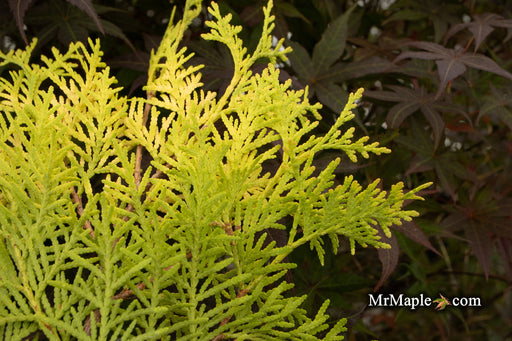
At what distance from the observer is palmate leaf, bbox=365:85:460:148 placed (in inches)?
42.7

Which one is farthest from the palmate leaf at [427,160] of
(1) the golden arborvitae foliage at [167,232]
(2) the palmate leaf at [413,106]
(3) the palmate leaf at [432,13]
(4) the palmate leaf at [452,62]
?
(1) the golden arborvitae foliage at [167,232]

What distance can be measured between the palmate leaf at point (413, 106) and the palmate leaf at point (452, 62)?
3.6 inches

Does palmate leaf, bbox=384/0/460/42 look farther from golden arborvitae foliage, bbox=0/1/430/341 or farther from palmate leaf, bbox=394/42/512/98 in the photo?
golden arborvitae foliage, bbox=0/1/430/341

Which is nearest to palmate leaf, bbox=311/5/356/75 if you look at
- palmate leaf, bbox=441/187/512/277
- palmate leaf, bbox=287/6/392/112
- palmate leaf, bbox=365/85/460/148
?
palmate leaf, bbox=287/6/392/112

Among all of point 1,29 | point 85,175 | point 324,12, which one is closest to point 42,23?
point 1,29

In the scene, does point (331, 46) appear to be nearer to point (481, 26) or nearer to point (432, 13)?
point (481, 26)

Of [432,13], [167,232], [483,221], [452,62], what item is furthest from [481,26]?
[167,232]

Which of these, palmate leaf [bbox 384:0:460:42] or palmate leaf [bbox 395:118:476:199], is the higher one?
palmate leaf [bbox 384:0:460:42]

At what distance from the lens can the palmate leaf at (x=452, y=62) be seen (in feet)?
3.24

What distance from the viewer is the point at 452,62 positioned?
1.03 meters

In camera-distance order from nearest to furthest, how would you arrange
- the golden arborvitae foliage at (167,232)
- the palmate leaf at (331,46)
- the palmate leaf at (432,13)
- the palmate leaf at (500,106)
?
the golden arborvitae foliage at (167,232)
the palmate leaf at (331,46)
the palmate leaf at (500,106)
the palmate leaf at (432,13)

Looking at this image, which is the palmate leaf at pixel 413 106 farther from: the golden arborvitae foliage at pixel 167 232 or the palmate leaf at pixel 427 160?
the golden arborvitae foliage at pixel 167 232

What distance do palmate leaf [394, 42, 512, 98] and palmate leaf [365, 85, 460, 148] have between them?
0.09m

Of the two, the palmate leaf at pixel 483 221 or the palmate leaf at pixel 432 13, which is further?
the palmate leaf at pixel 432 13
